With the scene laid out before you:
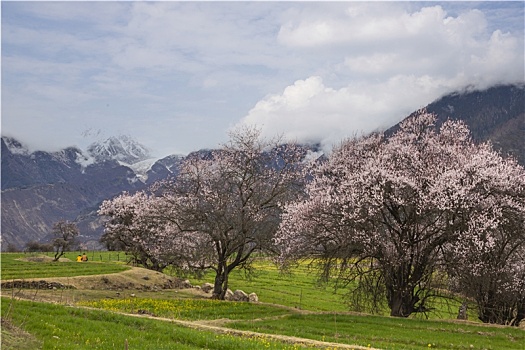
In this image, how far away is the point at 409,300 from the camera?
120 feet

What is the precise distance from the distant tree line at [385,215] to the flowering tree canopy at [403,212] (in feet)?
0.29

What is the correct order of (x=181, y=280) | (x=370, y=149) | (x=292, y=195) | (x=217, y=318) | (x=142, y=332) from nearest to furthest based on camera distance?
(x=142, y=332), (x=217, y=318), (x=370, y=149), (x=292, y=195), (x=181, y=280)

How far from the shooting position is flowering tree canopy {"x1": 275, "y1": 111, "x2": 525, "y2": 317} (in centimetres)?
3238

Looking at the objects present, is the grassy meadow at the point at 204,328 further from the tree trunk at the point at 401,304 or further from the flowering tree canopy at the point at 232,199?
the flowering tree canopy at the point at 232,199

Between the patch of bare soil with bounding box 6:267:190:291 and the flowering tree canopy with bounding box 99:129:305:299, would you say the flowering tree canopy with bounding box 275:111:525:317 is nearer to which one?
the flowering tree canopy with bounding box 99:129:305:299

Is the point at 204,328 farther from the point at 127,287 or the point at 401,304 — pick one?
the point at 127,287

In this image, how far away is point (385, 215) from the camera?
3475 cm

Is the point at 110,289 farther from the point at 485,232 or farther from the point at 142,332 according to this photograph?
the point at 485,232

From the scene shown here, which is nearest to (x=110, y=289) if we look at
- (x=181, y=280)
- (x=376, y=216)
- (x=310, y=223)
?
(x=181, y=280)

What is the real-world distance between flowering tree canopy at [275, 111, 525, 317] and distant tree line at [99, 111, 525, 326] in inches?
3.5

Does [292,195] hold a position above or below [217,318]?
above

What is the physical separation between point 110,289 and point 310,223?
70.4 ft

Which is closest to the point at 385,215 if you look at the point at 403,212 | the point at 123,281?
the point at 403,212

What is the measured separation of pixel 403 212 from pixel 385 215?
1291mm
